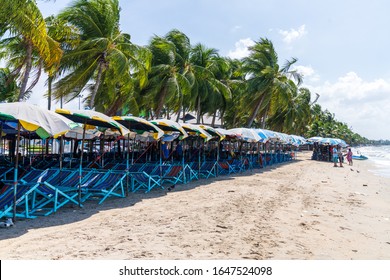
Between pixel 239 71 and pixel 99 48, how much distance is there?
1606 centimetres

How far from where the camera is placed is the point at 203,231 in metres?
5.79

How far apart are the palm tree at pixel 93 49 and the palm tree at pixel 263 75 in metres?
13.4

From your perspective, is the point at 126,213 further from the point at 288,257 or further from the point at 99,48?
the point at 99,48

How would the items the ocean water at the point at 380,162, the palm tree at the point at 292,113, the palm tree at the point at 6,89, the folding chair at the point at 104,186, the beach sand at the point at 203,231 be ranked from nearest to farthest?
the beach sand at the point at 203,231, the folding chair at the point at 104,186, the palm tree at the point at 6,89, the ocean water at the point at 380,162, the palm tree at the point at 292,113

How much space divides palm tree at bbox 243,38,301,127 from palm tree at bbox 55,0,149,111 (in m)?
13.4

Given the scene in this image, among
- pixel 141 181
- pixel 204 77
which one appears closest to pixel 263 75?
pixel 204 77

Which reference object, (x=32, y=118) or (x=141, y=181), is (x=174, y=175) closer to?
(x=141, y=181)

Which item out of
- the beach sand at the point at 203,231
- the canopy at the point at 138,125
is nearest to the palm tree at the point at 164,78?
the canopy at the point at 138,125

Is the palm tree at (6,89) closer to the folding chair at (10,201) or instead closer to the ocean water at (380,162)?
the folding chair at (10,201)

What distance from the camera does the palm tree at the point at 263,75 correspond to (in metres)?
26.8

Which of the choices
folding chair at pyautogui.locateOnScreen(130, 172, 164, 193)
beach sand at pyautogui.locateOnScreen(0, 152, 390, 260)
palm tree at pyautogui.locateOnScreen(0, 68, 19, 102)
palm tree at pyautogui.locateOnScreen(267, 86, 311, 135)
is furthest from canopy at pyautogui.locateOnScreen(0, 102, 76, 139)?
palm tree at pyautogui.locateOnScreen(267, 86, 311, 135)

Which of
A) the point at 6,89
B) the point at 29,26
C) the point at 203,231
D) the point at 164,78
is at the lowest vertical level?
the point at 203,231

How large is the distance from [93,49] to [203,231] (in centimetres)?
1215
